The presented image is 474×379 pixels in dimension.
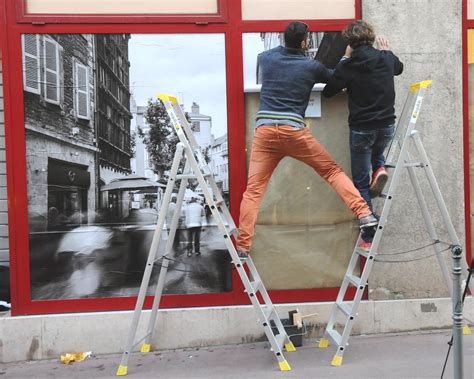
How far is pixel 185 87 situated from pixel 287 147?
127cm

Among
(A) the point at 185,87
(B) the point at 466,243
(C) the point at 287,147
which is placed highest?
(A) the point at 185,87

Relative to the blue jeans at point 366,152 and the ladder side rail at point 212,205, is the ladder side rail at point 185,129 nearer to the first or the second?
the ladder side rail at point 212,205

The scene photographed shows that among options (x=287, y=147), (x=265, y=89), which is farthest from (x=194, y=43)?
(x=287, y=147)

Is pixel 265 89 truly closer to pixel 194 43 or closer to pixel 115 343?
pixel 194 43

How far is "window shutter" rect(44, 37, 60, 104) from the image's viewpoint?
448cm

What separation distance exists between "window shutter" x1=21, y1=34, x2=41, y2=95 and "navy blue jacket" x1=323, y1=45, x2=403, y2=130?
252cm

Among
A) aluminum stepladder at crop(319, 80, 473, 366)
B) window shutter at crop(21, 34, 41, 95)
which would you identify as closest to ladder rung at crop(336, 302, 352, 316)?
aluminum stepladder at crop(319, 80, 473, 366)

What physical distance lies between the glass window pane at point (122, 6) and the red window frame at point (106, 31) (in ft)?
0.20

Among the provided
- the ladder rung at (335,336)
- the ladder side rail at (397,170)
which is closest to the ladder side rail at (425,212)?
the ladder side rail at (397,170)

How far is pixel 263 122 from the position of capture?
393 cm

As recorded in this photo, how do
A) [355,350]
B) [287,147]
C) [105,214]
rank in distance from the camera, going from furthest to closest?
1. [105,214]
2. [355,350]
3. [287,147]

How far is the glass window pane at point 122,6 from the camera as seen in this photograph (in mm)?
4449

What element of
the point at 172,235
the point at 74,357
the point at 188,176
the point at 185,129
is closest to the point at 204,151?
the point at 185,129

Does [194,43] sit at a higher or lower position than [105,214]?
higher
